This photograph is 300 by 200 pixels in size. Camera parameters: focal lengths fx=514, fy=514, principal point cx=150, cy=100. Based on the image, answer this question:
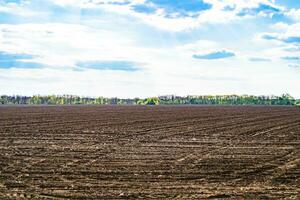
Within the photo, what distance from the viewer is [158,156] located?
16.6 meters

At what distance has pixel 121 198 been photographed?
1023 centimetres

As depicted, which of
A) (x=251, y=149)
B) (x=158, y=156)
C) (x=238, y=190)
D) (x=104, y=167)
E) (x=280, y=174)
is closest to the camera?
(x=238, y=190)

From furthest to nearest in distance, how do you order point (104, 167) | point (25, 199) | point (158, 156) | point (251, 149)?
1. point (251, 149)
2. point (158, 156)
3. point (104, 167)
4. point (25, 199)

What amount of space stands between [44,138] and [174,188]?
43.0ft

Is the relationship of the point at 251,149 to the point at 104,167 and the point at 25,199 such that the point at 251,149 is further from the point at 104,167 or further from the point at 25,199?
the point at 25,199

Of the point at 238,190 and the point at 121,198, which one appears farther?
the point at 238,190

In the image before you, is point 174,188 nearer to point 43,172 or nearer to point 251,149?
point 43,172

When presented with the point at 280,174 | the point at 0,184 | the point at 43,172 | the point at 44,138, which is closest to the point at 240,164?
the point at 280,174

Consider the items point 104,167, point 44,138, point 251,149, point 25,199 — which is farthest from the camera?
point 44,138

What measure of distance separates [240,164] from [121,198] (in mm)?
5810

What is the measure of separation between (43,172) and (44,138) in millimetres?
10076

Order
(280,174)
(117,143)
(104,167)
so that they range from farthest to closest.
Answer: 1. (117,143)
2. (104,167)
3. (280,174)

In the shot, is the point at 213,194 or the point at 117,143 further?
the point at 117,143

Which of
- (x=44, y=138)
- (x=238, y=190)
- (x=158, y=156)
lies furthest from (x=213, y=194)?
(x=44, y=138)
